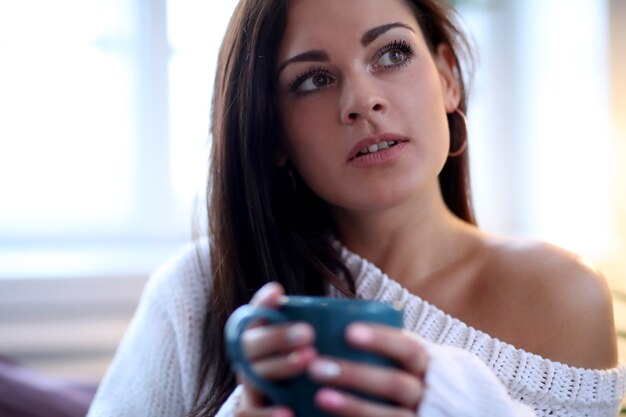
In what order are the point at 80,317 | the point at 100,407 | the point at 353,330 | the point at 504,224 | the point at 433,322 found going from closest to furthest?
the point at 353,330
the point at 433,322
the point at 100,407
the point at 80,317
the point at 504,224

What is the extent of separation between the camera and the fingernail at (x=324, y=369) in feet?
1.70

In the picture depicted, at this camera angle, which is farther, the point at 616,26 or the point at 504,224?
the point at 504,224

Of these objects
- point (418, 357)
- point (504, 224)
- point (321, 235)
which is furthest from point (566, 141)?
point (418, 357)

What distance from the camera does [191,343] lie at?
3.57ft

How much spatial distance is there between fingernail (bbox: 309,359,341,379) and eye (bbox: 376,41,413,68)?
1.92ft

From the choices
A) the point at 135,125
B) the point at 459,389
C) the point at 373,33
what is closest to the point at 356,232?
the point at 373,33

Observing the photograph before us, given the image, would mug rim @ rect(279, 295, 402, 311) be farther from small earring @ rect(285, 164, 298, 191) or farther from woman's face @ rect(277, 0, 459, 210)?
small earring @ rect(285, 164, 298, 191)

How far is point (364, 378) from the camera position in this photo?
52 centimetres

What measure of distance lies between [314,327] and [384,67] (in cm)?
57

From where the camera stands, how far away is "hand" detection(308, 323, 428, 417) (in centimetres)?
52

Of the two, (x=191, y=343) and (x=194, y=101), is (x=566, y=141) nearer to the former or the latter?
(x=194, y=101)

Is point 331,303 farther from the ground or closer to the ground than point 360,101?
closer to the ground

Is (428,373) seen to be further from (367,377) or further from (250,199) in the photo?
(250,199)

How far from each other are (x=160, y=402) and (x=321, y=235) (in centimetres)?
37
